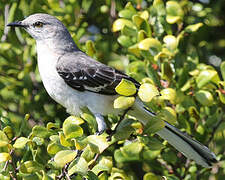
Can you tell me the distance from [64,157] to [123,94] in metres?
0.54

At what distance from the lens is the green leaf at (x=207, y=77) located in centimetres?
332

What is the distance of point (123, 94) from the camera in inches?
104

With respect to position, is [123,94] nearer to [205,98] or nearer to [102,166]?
[102,166]

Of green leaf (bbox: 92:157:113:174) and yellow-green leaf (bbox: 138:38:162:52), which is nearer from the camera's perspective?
green leaf (bbox: 92:157:113:174)

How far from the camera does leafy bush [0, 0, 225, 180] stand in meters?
2.69

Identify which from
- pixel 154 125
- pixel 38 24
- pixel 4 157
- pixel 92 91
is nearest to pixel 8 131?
pixel 4 157

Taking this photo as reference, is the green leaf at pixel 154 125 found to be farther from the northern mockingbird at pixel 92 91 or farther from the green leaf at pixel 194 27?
the green leaf at pixel 194 27

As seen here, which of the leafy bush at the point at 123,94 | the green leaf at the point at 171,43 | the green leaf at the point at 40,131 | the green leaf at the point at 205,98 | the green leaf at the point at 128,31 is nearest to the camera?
the leafy bush at the point at 123,94

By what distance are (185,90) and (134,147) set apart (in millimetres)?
774

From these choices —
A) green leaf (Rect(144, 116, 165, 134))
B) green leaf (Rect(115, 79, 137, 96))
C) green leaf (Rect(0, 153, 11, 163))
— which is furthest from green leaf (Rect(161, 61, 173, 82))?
green leaf (Rect(0, 153, 11, 163))

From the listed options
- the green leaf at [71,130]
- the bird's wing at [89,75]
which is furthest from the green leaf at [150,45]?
the green leaf at [71,130]

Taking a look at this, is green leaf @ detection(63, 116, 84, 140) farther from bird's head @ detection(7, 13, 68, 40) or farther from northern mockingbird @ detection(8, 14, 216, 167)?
bird's head @ detection(7, 13, 68, 40)

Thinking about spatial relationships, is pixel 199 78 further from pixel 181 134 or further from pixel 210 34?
pixel 210 34

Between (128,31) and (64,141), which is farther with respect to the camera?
(128,31)
